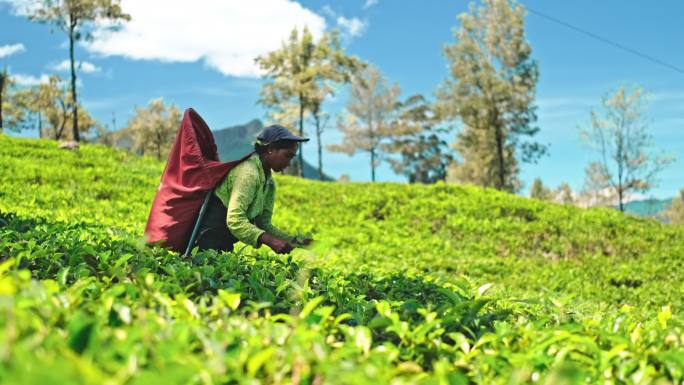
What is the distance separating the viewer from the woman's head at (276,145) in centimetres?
465

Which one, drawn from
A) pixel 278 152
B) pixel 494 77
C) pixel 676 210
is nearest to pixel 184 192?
pixel 278 152

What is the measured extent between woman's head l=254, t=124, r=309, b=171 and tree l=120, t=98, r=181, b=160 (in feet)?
180

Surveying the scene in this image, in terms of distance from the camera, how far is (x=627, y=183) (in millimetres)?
35281

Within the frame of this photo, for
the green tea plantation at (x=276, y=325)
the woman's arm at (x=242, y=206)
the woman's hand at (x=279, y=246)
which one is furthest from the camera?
the woman's arm at (x=242, y=206)

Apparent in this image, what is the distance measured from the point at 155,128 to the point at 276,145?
57198 millimetres

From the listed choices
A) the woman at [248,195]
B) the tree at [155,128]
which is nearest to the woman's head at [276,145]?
the woman at [248,195]

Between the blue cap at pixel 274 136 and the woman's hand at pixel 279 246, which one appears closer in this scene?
the woman's hand at pixel 279 246

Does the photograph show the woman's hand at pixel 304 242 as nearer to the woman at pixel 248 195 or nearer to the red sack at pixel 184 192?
the woman at pixel 248 195

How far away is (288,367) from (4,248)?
3.02 meters

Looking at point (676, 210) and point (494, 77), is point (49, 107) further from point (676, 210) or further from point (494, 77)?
point (676, 210)

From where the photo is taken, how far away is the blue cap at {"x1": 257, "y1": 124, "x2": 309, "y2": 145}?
4.64 m

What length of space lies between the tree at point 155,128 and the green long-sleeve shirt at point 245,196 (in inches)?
2158

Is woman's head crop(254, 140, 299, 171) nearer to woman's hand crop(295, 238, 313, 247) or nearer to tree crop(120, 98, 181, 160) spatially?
woman's hand crop(295, 238, 313, 247)

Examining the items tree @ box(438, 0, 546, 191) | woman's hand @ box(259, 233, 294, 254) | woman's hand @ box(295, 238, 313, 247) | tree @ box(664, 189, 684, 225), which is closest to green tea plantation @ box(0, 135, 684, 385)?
woman's hand @ box(295, 238, 313, 247)
